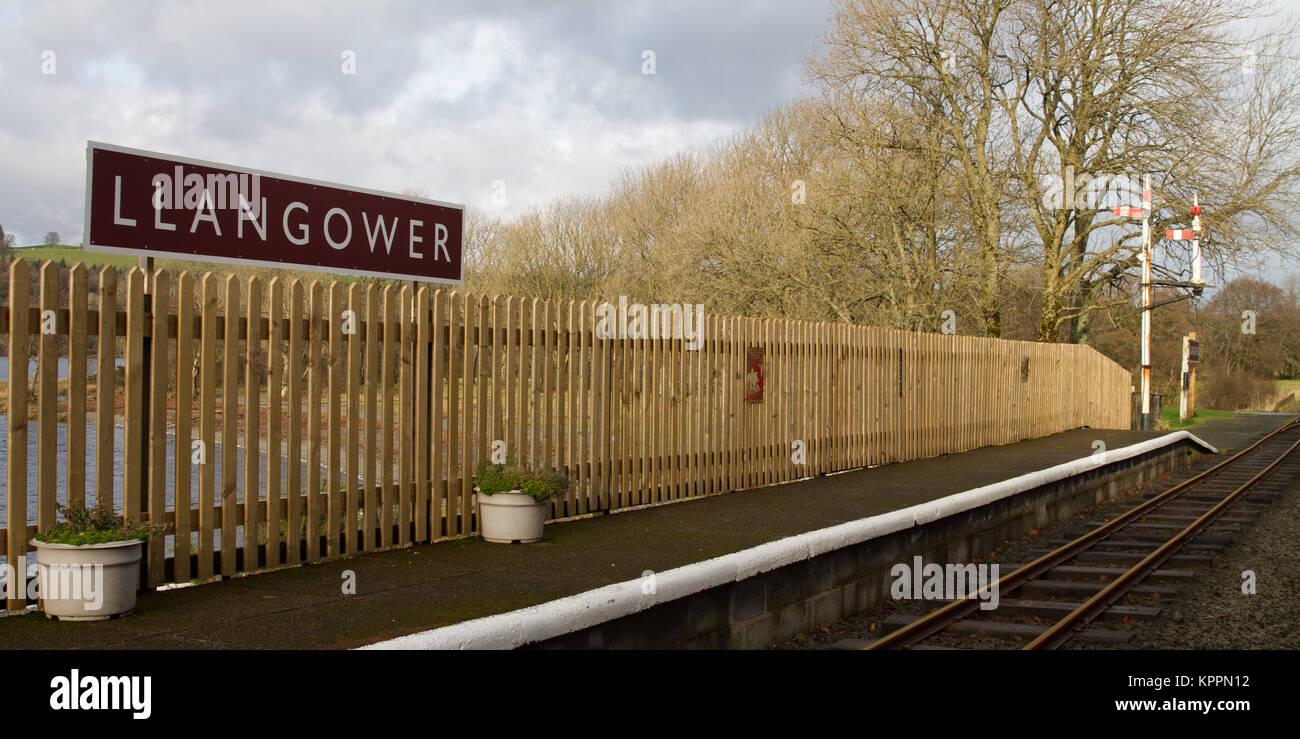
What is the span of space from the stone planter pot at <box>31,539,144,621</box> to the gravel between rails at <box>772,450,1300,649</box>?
12.4 ft

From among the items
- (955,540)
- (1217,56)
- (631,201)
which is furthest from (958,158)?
(955,540)

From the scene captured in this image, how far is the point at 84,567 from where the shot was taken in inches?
197

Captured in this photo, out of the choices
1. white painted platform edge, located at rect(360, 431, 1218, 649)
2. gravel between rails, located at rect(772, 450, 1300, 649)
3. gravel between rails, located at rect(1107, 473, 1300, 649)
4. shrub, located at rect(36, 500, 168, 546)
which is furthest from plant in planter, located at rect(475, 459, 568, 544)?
gravel between rails, located at rect(1107, 473, 1300, 649)

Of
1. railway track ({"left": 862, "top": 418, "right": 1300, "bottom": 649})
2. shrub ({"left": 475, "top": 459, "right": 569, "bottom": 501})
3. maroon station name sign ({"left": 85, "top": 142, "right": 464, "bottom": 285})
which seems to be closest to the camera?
maroon station name sign ({"left": 85, "top": 142, "right": 464, "bottom": 285})

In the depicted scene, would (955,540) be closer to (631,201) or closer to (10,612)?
(10,612)

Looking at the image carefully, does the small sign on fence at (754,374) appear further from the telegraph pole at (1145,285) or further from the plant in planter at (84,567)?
the telegraph pole at (1145,285)

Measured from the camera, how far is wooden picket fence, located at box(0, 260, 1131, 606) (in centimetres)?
546

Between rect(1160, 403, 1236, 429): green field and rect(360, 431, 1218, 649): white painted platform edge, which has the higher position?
rect(360, 431, 1218, 649): white painted platform edge

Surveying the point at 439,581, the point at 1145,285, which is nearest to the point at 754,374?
the point at 439,581

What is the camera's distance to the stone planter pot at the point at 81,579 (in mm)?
5000

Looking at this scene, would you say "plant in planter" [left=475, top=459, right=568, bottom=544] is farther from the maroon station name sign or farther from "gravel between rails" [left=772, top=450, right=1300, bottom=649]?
"gravel between rails" [left=772, top=450, right=1300, bottom=649]

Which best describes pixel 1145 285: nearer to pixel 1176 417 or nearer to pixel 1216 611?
pixel 1216 611
